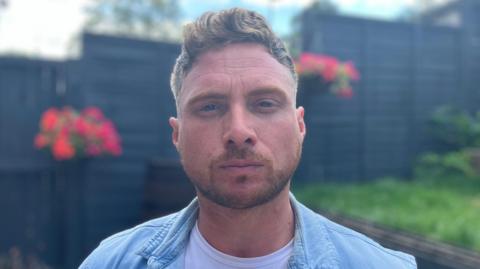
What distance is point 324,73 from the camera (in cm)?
534

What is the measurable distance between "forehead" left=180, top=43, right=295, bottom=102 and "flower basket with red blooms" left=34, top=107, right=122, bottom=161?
11.6ft

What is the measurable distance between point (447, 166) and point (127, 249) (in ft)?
16.4

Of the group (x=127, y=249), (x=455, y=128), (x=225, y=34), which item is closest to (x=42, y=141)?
(x=127, y=249)

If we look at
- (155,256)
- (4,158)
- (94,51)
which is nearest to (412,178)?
(94,51)

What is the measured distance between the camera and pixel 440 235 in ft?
10.8

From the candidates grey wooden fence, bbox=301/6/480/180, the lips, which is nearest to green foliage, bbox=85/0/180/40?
grey wooden fence, bbox=301/6/480/180

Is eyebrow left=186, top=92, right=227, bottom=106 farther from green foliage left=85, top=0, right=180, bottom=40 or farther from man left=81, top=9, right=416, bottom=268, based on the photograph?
green foliage left=85, top=0, right=180, bottom=40

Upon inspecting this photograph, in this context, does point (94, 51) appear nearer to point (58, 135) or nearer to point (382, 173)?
point (58, 135)

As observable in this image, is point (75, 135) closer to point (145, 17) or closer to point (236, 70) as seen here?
point (236, 70)

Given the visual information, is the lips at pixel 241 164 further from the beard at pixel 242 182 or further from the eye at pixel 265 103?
the eye at pixel 265 103

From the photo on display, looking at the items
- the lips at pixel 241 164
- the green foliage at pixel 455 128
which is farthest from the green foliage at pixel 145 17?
the lips at pixel 241 164

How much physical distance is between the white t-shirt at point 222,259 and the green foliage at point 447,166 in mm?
4190

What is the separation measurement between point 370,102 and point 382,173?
865 mm

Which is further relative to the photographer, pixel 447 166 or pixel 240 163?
pixel 447 166
